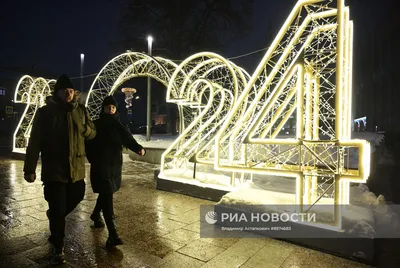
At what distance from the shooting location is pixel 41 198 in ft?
20.5

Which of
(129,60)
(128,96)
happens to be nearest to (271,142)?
(129,60)

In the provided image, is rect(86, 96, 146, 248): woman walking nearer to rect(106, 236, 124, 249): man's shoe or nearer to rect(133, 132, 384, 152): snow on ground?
rect(106, 236, 124, 249): man's shoe

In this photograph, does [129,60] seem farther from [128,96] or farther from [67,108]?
[128,96]

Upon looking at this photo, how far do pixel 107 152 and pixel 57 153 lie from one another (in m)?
0.65

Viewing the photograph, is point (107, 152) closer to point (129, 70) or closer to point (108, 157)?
point (108, 157)

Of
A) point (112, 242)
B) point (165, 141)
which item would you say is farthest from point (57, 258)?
point (165, 141)

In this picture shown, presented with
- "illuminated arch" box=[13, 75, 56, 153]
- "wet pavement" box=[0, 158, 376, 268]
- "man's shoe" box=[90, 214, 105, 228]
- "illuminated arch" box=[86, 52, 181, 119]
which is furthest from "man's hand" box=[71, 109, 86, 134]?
"illuminated arch" box=[13, 75, 56, 153]

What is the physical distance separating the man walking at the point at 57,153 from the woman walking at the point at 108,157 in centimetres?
33

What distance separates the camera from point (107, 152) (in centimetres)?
388

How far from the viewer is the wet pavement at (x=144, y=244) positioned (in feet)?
11.6

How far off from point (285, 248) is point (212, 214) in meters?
1.54

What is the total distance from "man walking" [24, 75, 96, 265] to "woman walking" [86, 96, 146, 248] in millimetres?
326

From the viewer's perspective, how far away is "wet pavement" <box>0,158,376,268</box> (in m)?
3.54

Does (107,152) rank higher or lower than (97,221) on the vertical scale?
higher
